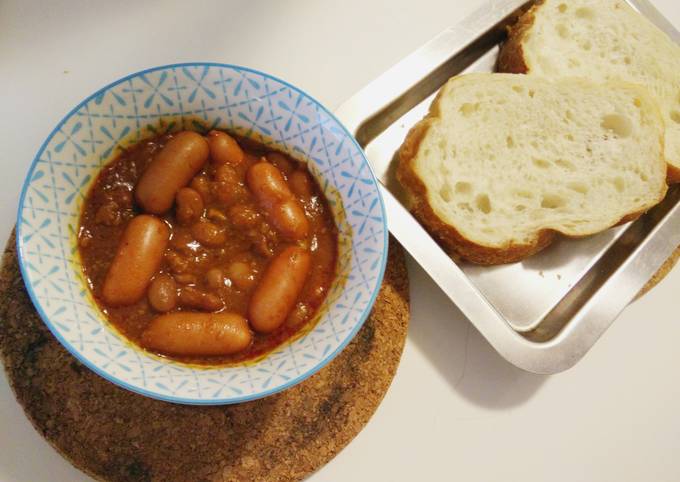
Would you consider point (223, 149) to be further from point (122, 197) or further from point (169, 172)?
point (122, 197)

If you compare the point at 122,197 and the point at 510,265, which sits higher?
the point at 122,197

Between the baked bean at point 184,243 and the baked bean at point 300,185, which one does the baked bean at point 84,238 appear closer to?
the baked bean at point 184,243

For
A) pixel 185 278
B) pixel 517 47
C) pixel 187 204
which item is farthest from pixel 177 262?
pixel 517 47

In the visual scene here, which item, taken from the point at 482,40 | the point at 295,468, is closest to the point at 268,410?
the point at 295,468

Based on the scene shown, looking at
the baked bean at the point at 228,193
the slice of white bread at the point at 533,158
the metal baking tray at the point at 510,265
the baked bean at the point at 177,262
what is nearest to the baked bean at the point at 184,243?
the baked bean at the point at 177,262

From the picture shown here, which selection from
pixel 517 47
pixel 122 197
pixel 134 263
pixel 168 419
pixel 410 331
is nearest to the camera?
pixel 134 263

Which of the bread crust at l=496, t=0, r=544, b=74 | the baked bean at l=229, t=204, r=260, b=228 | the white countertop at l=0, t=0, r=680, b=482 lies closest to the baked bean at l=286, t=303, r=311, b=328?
the baked bean at l=229, t=204, r=260, b=228
